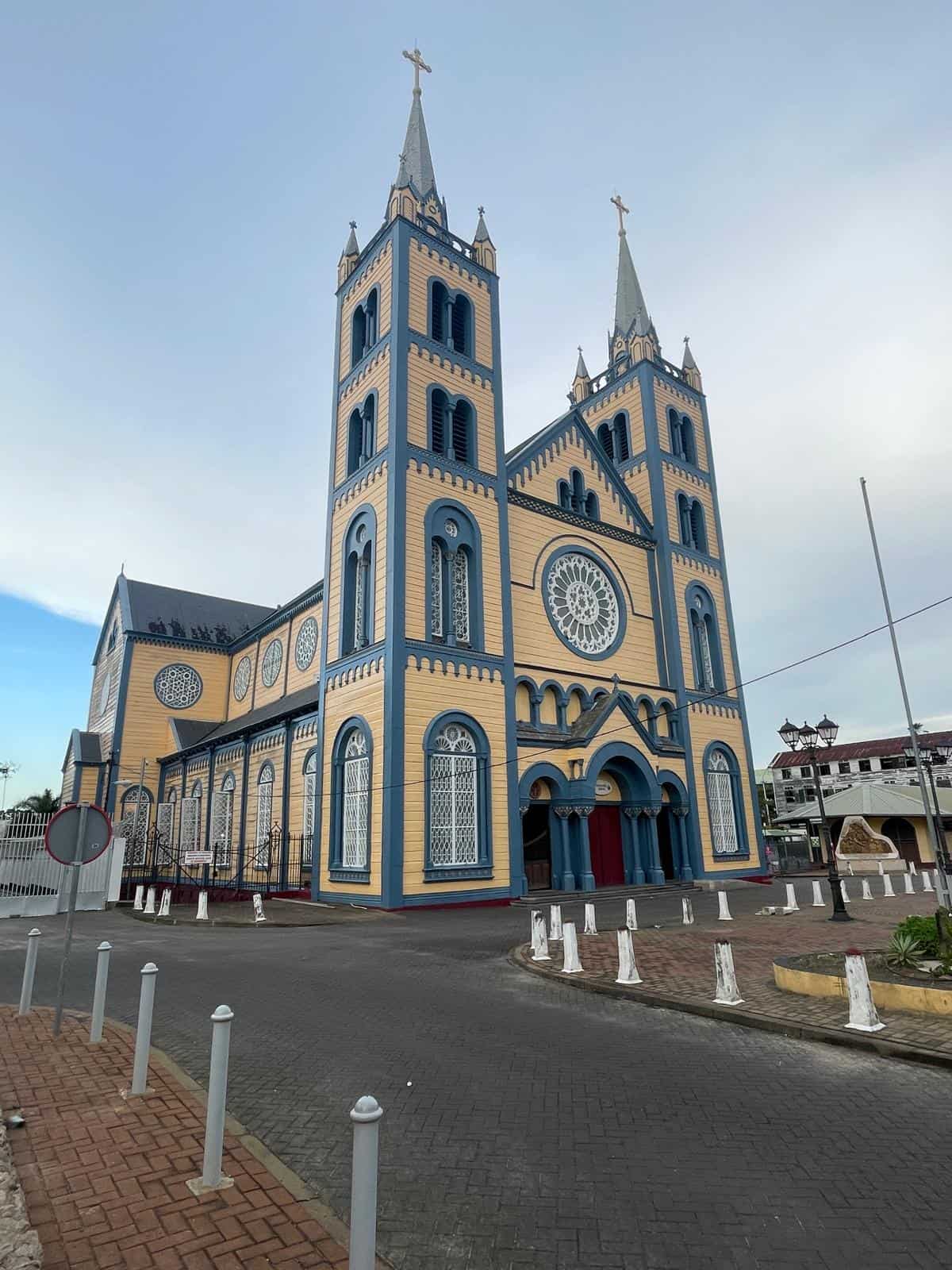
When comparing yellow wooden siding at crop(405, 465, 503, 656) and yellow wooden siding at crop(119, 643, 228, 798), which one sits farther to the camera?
yellow wooden siding at crop(119, 643, 228, 798)

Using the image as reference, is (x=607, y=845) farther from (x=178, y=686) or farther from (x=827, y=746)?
(x=178, y=686)

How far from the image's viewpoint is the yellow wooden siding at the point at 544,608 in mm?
27547

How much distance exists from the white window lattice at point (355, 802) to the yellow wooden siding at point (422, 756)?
5.41 feet

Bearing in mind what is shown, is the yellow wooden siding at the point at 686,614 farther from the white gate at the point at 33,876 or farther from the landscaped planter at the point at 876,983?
the white gate at the point at 33,876

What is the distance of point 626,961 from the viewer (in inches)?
392

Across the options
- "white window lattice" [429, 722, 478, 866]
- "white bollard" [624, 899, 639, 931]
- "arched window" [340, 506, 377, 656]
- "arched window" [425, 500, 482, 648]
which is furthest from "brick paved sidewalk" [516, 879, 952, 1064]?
"arched window" [340, 506, 377, 656]

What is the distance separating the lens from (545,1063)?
6.66 metres

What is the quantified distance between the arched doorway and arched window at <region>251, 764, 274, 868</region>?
126ft

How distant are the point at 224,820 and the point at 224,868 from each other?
3.54m

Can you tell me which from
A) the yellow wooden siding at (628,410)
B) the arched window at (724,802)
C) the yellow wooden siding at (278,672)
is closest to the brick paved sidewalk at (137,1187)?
the arched window at (724,802)

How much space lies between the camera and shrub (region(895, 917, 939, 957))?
9.11 meters

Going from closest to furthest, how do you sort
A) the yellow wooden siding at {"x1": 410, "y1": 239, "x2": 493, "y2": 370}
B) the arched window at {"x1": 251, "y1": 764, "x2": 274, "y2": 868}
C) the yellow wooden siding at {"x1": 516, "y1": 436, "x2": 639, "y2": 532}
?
1. the yellow wooden siding at {"x1": 410, "y1": 239, "x2": 493, "y2": 370}
2. the arched window at {"x1": 251, "y1": 764, "x2": 274, "y2": 868}
3. the yellow wooden siding at {"x1": 516, "y1": 436, "x2": 639, "y2": 532}

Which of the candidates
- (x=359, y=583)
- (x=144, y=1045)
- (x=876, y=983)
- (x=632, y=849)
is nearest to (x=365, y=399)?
(x=359, y=583)

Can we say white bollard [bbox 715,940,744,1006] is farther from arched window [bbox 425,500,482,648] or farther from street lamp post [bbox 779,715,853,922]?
arched window [bbox 425,500,482,648]
